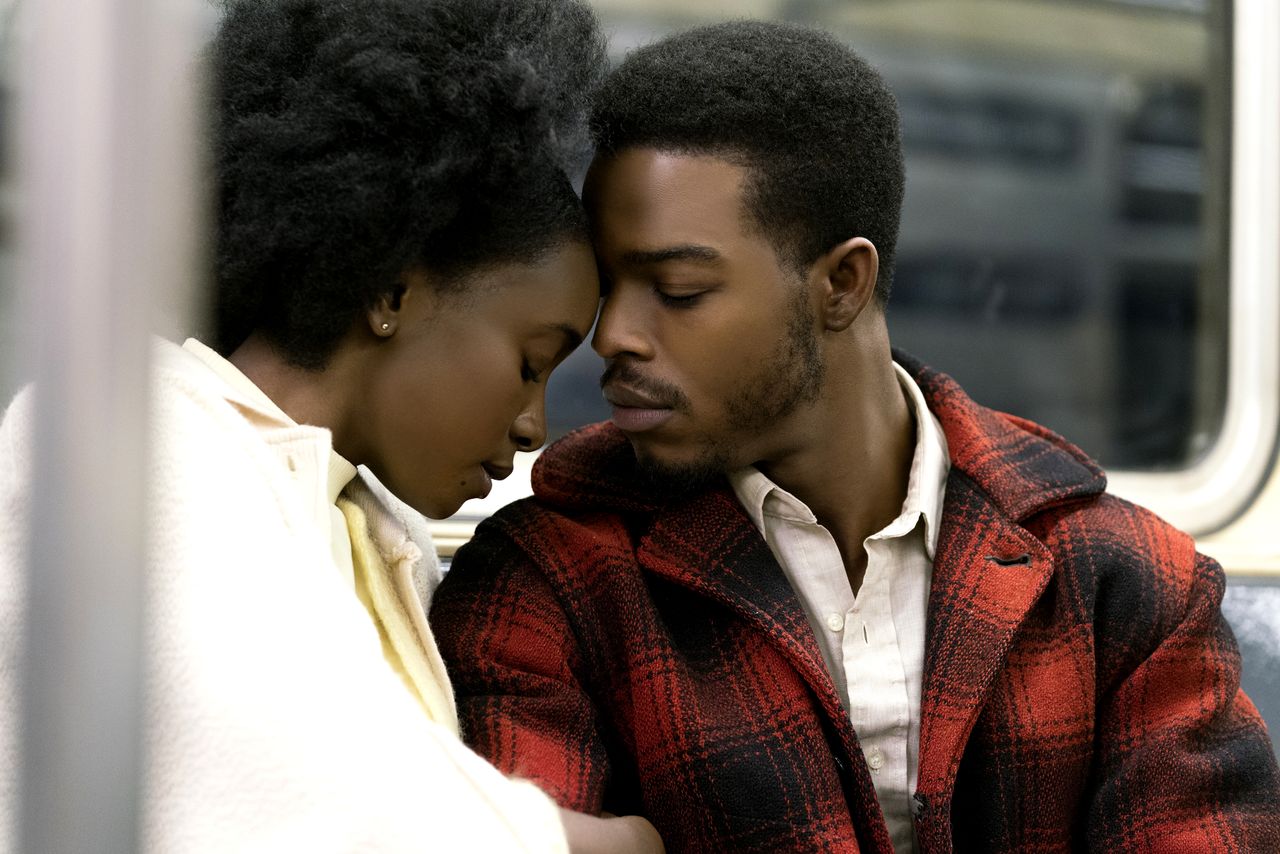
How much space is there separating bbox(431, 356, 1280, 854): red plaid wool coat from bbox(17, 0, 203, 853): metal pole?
784 millimetres

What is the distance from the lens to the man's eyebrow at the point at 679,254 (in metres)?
1.48

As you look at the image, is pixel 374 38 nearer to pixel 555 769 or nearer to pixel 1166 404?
pixel 555 769

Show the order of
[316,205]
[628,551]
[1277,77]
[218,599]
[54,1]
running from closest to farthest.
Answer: [54,1] → [218,599] → [316,205] → [628,551] → [1277,77]

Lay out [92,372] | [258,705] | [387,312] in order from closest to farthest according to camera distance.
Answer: [92,372]
[258,705]
[387,312]

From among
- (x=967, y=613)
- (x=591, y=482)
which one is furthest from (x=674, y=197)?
(x=967, y=613)

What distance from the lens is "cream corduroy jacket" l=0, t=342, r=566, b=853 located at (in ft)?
3.30

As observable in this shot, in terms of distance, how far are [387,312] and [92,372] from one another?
30.0 inches

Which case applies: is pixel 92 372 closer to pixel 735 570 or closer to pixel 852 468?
pixel 735 570

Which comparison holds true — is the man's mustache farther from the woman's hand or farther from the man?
the woman's hand

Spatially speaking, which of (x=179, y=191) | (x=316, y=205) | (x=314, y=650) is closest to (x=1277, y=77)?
(x=316, y=205)

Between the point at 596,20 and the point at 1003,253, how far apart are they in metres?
1.27

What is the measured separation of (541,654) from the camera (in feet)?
4.75

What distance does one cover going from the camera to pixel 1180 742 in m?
1.50

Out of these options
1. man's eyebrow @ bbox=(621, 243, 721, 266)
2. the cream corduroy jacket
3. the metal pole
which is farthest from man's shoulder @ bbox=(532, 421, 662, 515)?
the metal pole
